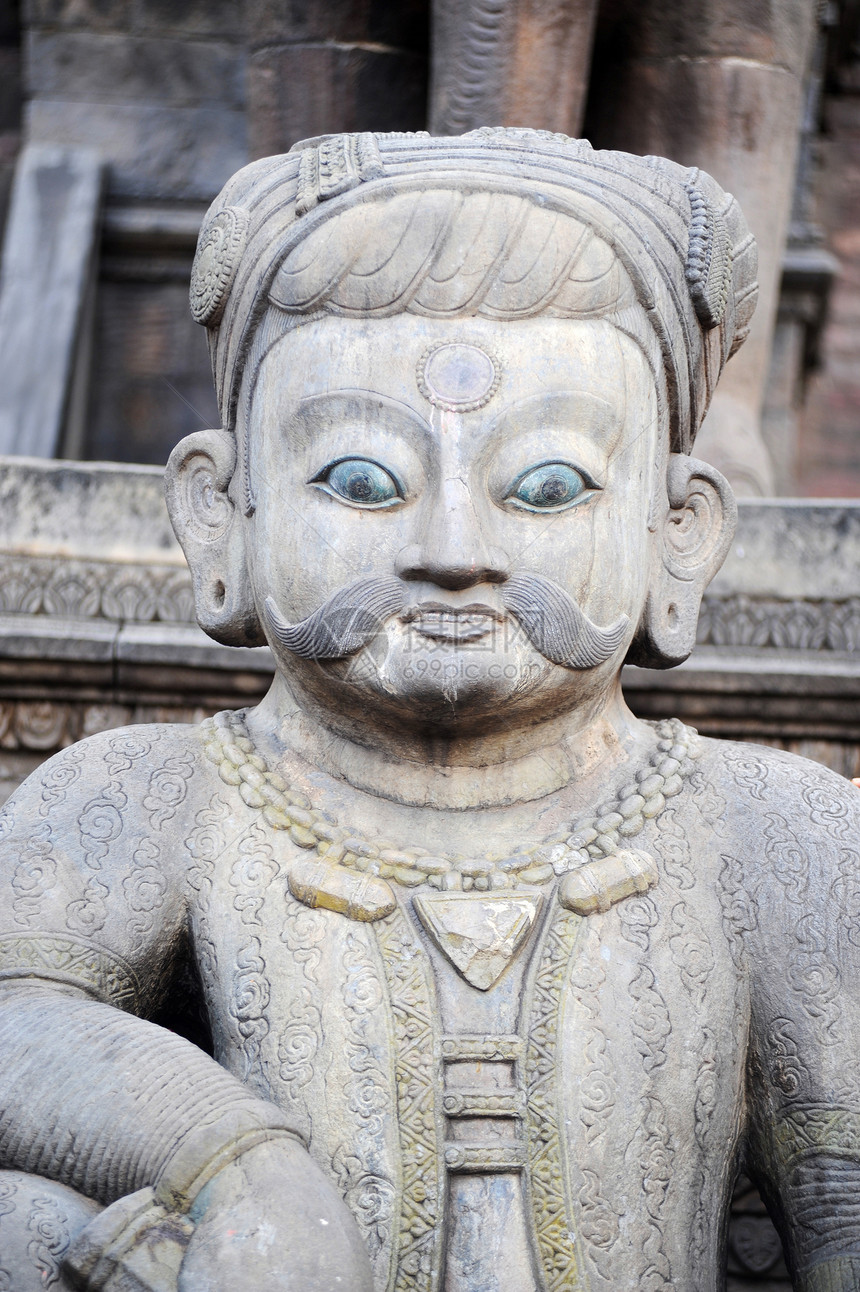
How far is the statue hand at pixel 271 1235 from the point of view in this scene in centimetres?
245

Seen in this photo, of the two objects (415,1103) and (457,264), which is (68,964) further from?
(457,264)

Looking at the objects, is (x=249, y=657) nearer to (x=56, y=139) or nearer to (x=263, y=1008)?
(x=263, y=1008)

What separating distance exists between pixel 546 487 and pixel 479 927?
665 mm

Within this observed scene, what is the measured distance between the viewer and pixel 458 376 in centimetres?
297

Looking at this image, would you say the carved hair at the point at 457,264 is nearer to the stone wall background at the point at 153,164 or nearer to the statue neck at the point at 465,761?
the statue neck at the point at 465,761

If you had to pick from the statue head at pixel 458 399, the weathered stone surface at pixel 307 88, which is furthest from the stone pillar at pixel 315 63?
the statue head at pixel 458 399

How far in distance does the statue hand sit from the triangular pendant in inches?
17.7

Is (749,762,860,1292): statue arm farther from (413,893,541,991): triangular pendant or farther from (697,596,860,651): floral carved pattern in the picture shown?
(697,596,860,651): floral carved pattern

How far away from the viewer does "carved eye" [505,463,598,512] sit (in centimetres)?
297

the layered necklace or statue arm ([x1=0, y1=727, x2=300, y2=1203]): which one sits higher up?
the layered necklace

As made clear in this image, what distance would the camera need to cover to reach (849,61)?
664cm

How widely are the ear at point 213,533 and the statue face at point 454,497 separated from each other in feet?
0.63

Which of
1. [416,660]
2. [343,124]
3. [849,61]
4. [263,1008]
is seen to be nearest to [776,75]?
[343,124]

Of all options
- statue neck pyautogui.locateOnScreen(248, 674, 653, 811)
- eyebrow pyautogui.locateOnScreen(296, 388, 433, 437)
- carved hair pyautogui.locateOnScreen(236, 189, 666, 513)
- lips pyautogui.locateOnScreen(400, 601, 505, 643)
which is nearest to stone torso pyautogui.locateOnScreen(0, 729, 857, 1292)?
statue neck pyautogui.locateOnScreen(248, 674, 653, 811)
